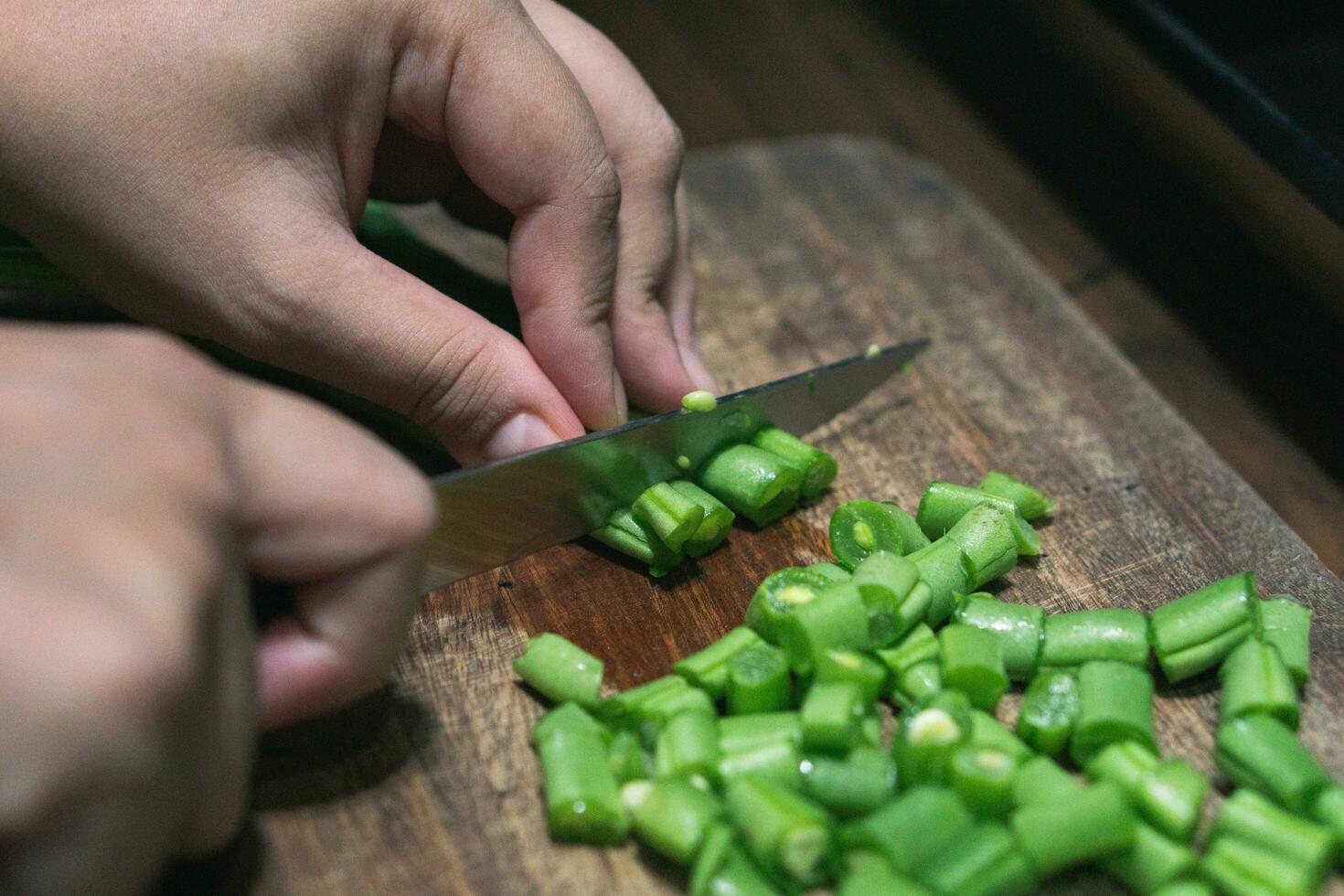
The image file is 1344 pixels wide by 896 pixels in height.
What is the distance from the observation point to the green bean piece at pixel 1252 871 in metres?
1.75

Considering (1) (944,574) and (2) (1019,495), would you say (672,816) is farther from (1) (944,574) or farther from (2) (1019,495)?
(2) (1019,495)

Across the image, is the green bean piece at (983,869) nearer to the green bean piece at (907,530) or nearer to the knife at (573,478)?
the green bean piece at (907,530)

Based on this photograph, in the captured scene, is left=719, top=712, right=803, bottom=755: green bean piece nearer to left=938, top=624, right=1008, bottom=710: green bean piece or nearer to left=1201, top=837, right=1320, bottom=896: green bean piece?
left=938, top=624, right=1008, bottom=710: green bean piece

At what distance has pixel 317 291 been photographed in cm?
204

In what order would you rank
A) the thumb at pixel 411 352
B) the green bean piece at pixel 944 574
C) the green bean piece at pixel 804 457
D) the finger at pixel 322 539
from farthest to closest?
1. the green bean piece at pixel 804 457
2. the green bean piece at pixel 944 574
3. the thumb at pixel 411 352
4. the finger at pixel 322 539

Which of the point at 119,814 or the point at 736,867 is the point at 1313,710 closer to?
the point at 736,867

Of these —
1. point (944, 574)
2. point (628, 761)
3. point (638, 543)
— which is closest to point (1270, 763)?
point (944, 574)

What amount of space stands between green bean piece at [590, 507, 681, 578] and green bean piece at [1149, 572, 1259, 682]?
890 millimetres

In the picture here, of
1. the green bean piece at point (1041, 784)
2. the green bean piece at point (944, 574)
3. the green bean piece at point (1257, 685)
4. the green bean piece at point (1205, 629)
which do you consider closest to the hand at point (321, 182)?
the green bean piece at point (944, 574)

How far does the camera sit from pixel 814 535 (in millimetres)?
2463

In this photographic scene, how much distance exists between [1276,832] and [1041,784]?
346mm

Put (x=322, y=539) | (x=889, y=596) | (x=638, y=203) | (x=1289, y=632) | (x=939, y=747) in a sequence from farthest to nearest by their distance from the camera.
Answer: (x=638, y=203) < (x=1289, y=632) < (x=889, y=596) < (x=939, y=747) < (x=322, y=539)

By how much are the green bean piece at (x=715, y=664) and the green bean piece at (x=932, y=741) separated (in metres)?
0.30

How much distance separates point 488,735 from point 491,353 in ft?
2.15
